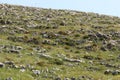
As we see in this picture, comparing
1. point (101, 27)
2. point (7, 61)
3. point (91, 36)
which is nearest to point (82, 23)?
point (101, 27)

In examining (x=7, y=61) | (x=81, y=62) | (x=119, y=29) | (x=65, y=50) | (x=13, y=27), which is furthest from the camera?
(x=119, y=29)

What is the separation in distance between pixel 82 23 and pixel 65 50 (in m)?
16.1

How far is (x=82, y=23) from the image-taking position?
53.8 meters

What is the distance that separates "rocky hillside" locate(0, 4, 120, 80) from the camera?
2786 centimetres

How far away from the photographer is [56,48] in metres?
38.2

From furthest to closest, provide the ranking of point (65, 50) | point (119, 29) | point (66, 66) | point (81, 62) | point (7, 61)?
1. point (119, 29)
2. point (65, 50)
3. point (81, 62)
4. point (66, 66)
5. point (7, 61)

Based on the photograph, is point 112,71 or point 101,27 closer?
point 112,71

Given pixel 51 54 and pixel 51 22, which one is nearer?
pixel 51 54

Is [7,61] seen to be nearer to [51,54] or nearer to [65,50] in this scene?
[51,54]

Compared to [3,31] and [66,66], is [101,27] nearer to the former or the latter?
[3,31]

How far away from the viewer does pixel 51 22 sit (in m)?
52.4

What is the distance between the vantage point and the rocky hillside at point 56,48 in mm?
27861

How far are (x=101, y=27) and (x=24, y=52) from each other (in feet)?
66.0

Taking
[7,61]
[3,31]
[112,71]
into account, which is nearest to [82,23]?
[3,31]
